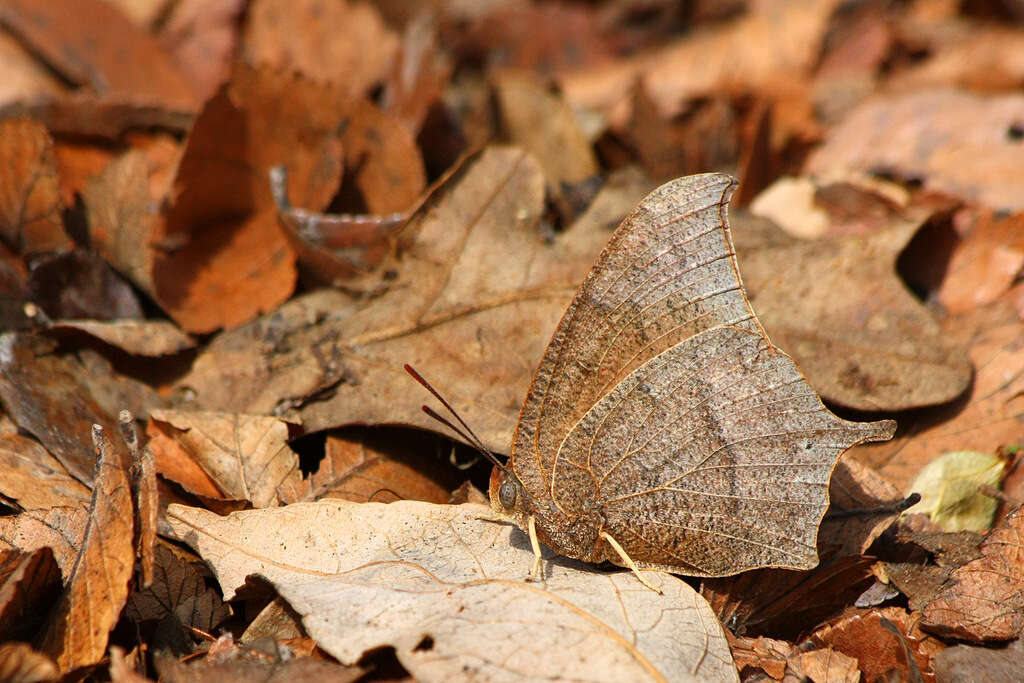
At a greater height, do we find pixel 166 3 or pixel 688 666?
pixel 166 3

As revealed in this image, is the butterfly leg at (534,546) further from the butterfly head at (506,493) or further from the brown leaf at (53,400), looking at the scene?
the brown leaf at (53,400)

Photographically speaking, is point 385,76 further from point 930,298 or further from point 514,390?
point 930,298

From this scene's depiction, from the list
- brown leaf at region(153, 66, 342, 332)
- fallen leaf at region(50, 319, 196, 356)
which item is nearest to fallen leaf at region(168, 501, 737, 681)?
fallen leaf at region(50, 319, 196, 356)

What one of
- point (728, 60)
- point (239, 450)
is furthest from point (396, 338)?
point (728, 60)

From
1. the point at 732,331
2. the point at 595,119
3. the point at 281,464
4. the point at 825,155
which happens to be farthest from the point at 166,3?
the point at 732,331

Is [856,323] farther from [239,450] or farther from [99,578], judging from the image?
[99,578]

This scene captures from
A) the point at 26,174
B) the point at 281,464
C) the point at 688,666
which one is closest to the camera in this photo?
the point at 688,666
